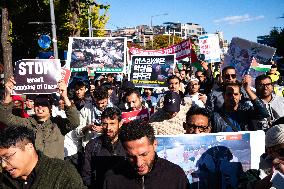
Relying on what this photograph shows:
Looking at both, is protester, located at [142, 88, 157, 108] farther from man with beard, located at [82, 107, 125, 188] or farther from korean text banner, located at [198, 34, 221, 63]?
man with beard, located at [82, 107, 125, 188]

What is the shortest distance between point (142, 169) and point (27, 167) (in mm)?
853

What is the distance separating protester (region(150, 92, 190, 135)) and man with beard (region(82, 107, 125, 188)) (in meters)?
0.72

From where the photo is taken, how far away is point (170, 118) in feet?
16.6

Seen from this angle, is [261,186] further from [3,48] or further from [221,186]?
[3,48]

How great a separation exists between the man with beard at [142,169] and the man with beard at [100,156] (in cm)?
127

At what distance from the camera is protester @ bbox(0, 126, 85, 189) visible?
2.78 m

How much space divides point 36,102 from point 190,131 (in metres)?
2.03

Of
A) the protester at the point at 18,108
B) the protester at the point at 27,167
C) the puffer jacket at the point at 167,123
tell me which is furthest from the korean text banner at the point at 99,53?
the protester at the point at 27,167

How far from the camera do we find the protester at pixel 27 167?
2783 millimetres

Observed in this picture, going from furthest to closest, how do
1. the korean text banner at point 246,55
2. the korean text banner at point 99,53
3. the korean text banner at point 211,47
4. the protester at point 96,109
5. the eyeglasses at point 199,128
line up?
1. the korean text banner at point 211,47
2. the korean text banner at point 99,53
3. the korean text banner at point 246,55
4. the protester at point 96,109
5. the eyeglasses at point 199,128

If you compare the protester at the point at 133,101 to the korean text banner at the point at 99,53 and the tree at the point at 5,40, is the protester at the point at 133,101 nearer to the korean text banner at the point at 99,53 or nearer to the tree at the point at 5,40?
the korean text banner at the point at 99,53

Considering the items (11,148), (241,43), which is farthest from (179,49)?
(11,148)

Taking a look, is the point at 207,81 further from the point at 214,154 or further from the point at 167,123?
the point at 214,154

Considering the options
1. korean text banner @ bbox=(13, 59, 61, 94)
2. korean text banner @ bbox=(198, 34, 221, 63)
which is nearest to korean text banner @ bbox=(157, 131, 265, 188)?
korean text banner @ bbox=(13, 59, 61, 94)
